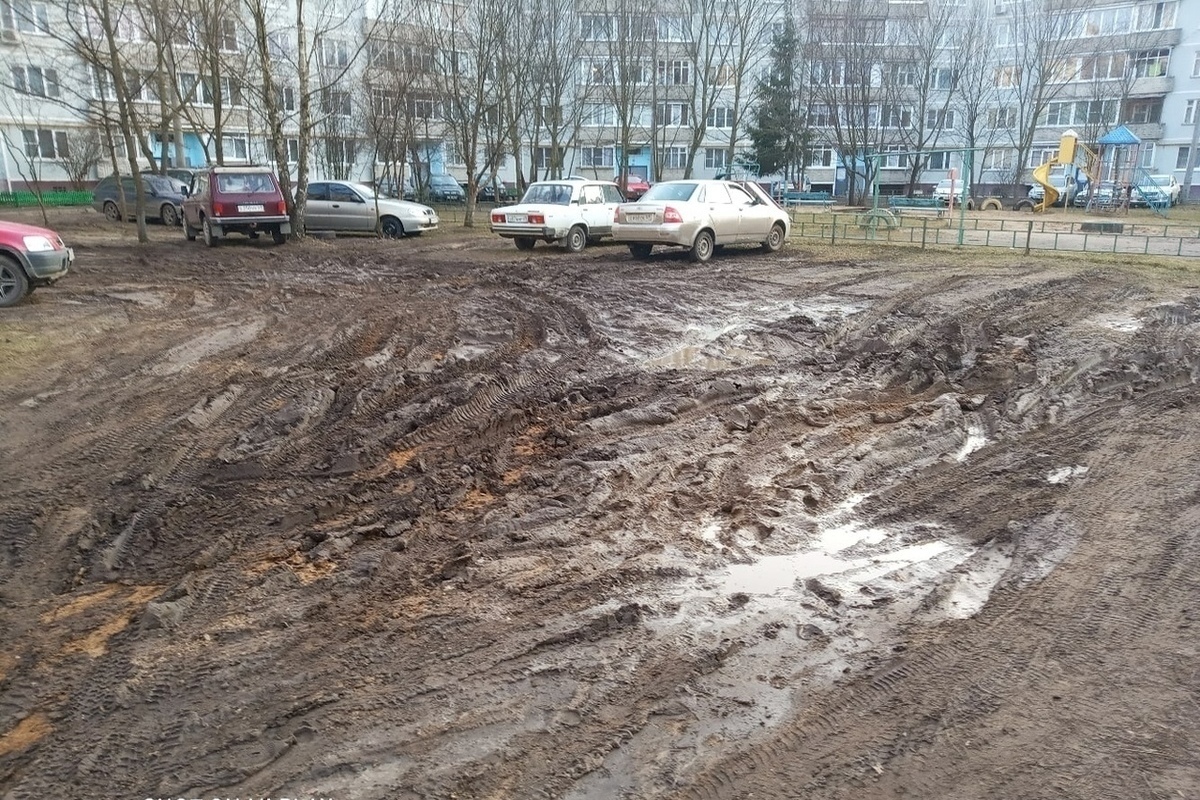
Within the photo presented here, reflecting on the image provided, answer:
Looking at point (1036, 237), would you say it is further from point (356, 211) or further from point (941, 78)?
point (941, 78)

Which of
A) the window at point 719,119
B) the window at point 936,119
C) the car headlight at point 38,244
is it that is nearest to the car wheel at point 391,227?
the car headlight at point 38,244

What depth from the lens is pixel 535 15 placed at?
106ft

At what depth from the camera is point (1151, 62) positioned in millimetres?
52156

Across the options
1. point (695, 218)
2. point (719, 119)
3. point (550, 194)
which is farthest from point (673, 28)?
point (695, 218)

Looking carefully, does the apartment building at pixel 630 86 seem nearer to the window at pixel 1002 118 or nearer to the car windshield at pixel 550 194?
the window at pixel 1002 118

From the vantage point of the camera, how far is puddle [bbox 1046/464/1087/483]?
18.4ft

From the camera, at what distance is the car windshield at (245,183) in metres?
19.1

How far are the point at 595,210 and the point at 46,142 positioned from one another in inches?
1478

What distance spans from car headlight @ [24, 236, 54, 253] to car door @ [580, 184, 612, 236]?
413 inches

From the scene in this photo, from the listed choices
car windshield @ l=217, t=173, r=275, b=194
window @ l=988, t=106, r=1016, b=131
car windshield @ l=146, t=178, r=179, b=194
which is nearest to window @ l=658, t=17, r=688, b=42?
window @ l=988, t=106, r=1016, b=131

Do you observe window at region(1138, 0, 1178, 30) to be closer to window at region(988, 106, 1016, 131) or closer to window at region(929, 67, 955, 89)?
window at region(988, 106, 1016, 131)

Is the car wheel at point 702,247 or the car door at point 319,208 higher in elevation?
the car door at point 319,208

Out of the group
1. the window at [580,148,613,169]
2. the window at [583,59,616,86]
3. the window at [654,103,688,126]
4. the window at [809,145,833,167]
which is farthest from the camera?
the window at [580,148,613,169]

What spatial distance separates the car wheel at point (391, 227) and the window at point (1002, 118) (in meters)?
42.2
